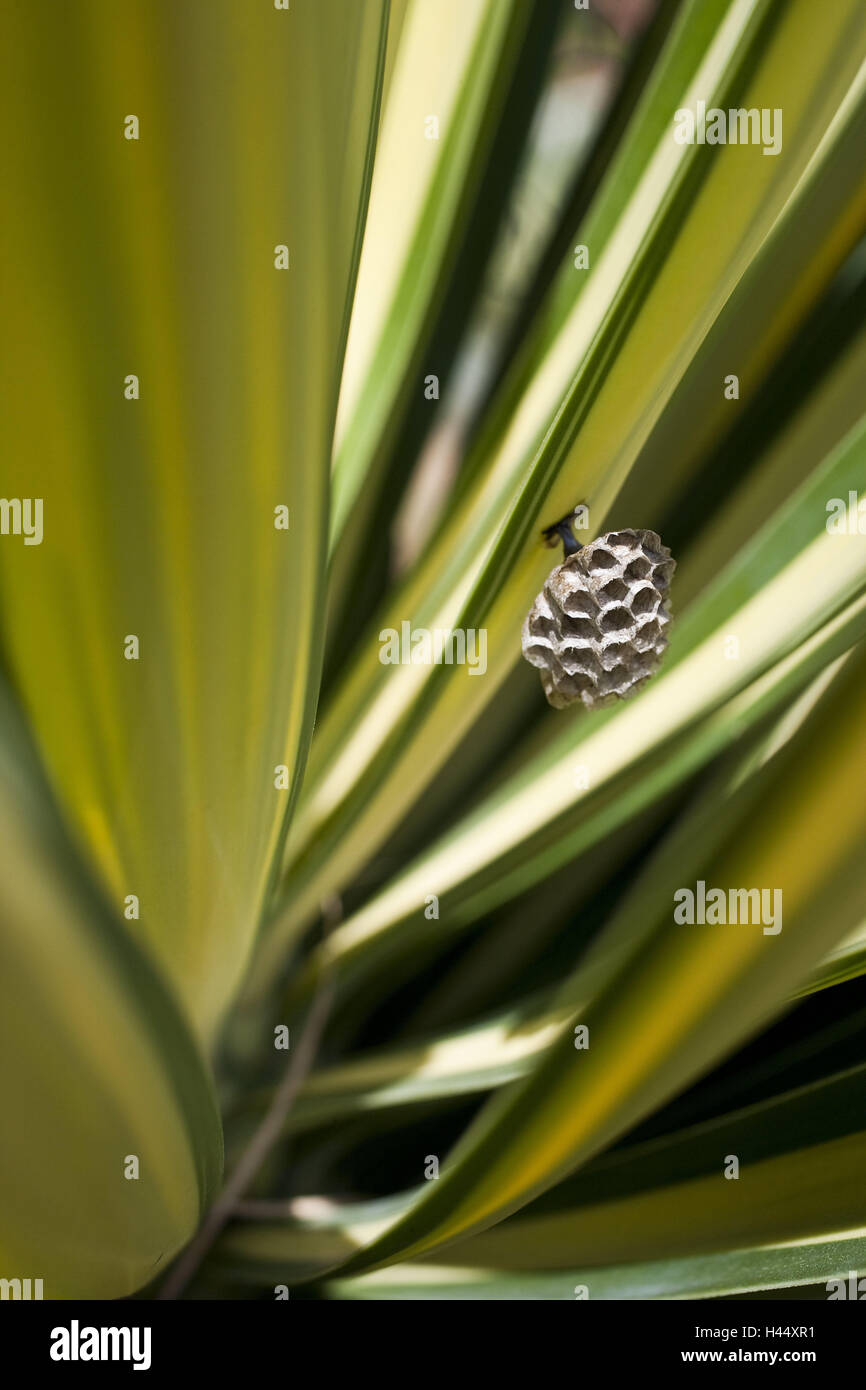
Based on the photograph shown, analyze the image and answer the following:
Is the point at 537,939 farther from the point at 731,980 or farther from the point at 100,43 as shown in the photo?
the point at 100,43

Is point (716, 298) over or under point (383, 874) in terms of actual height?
over

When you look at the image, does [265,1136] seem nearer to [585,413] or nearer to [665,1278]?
[665,1278]

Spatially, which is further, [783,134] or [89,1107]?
[783,134]

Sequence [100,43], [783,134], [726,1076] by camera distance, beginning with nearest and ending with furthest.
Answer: [100,43], [783,134], [726,1076]

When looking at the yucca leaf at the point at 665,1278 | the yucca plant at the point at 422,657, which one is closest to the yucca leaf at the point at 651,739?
the yucca plant at the point at 422,657

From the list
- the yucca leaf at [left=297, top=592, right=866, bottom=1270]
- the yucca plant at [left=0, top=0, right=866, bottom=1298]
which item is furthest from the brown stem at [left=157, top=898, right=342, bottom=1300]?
the yucca leaf at [left=297, top=592, right=866, bottom=1270]

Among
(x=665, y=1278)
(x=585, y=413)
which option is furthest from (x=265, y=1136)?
(x=585, y=413)
